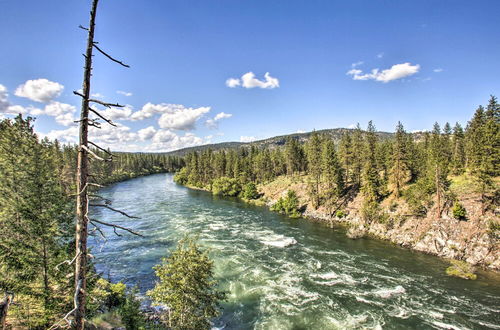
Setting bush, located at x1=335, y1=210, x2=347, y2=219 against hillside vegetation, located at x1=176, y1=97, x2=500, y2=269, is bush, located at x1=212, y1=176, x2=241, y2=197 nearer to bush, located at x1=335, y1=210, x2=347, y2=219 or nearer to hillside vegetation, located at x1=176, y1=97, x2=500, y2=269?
hillside vegetation, located at x1=176, y1=97, x2=500, y2=269

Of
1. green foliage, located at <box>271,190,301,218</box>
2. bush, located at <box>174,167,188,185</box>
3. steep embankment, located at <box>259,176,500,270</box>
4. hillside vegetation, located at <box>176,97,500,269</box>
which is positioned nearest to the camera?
steep embankment, located at <box>259,176,500,270</box>

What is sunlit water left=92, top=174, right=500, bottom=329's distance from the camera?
19672mm

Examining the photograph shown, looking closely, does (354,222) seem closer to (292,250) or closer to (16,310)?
(292,250)

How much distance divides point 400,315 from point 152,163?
18580 centimetres

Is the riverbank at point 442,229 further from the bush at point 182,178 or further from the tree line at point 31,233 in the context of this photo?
the bush at point 182,178

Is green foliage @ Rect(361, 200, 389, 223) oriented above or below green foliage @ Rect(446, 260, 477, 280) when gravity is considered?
above

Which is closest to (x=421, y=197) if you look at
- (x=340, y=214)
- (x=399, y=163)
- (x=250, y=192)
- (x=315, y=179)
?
(x=399, y=163)

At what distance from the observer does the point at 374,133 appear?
57.8 metres

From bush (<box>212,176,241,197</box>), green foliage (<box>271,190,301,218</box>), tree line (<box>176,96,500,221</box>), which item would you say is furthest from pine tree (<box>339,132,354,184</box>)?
bush (<box>212,176,241,197</box>)

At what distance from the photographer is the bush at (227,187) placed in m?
80.0

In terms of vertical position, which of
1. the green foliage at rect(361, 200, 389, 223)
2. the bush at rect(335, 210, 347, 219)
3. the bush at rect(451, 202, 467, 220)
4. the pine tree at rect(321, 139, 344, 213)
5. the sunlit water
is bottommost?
the sunlit water

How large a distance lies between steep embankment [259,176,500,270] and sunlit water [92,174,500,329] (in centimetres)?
264

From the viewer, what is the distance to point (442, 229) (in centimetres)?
3450

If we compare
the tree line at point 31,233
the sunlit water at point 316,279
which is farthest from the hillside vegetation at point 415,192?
the tree line at point 31,233
